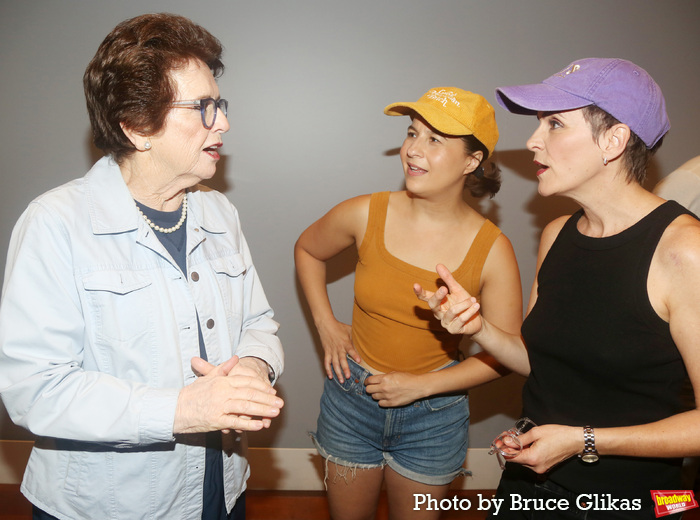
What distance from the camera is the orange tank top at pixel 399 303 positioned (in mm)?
1831

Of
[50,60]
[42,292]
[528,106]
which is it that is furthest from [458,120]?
[50,60]

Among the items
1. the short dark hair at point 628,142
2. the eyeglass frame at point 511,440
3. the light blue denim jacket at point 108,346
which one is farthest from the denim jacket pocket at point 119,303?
the short dark hair at point 628,142

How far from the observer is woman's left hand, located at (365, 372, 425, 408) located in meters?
1.80

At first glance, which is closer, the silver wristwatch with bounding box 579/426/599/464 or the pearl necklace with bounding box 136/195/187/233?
the silver wristwatch with bounding box 579/426/599/464

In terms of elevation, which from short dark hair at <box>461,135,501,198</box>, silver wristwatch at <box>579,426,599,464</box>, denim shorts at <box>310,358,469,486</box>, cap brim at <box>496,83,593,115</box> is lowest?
denim shorts at <box>310,358,469,486</box>

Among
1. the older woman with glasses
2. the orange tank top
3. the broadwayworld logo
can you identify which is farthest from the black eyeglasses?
the broadwayworld logo

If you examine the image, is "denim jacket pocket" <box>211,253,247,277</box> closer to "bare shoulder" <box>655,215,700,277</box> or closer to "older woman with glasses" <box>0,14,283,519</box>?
"older woman with glasses" <box>0,14,283,519</box>

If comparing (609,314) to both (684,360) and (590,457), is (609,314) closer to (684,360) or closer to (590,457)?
(684,360)

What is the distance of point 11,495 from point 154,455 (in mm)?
2023

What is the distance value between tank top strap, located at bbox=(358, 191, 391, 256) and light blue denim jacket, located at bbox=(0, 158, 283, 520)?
58cm

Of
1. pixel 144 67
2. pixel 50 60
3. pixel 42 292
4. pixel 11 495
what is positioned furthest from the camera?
pixel 11 495

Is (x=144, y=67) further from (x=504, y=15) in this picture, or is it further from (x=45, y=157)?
(x=504, y=15)

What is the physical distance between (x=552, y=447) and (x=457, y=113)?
107 centimetres

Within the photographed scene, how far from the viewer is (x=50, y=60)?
2309 millimetres
